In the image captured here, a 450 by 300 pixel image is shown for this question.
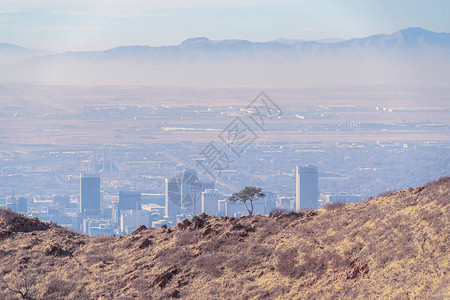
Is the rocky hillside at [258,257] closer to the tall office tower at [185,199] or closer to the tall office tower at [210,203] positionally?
the tall office tower at [210,203]

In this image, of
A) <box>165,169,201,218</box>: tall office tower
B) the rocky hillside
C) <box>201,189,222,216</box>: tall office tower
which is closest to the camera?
the rocky hillside

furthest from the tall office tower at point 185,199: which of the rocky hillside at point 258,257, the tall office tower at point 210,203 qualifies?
the rocky hillside at point 258,257

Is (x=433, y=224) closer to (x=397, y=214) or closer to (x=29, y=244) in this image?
(x=397, y=214)

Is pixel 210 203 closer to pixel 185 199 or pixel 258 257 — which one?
pixel 185 199

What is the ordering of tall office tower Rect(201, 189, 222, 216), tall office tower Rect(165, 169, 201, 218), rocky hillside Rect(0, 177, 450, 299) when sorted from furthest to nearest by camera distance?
tall office tower Rect(165, 169, 201, 218)
tall office tower Rect(201, 189, 222, 216)
rocky hillside Rect(0, 177, 450, 299)

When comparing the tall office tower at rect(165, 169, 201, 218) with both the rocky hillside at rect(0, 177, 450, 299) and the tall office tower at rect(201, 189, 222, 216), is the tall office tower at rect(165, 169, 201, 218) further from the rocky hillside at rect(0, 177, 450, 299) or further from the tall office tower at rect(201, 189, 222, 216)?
the rocky hillside at rect(0, 177, 450, 299)

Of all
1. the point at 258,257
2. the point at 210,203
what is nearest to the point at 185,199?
the point at 210,203

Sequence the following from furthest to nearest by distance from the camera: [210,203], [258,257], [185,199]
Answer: [185,199] < [210,203] < [258,257]

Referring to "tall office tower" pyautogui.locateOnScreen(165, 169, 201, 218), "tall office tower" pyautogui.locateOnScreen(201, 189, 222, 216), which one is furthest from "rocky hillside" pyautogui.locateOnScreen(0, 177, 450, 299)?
"tall office tower" pyautogui.locateOnScreen(165, 169, 201, 218)

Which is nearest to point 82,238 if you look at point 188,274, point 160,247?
point 160,247
